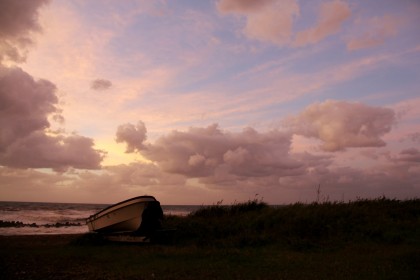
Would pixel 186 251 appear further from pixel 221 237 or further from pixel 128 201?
pixel 128 201

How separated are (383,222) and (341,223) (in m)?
2.16

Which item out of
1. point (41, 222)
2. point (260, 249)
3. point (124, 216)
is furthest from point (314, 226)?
point (41, 222)

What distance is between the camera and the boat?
62.7ft

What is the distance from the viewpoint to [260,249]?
49.9 feet

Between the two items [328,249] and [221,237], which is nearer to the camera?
[328,249]

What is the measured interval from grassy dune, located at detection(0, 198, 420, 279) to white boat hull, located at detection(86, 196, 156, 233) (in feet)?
4.54

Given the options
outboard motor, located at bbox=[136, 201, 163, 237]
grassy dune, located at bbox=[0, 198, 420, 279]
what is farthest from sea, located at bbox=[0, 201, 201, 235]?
outboard motor, located at bbox=[136, 201, 163, 237]

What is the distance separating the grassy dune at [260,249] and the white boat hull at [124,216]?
1.38 metres

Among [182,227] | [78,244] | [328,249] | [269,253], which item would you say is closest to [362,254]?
[328,249]

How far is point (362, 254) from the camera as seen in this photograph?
44.4ft

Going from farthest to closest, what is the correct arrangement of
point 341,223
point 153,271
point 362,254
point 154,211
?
1. point 154,211
2. point 341,223
3. point 362,254
4. point 153,271

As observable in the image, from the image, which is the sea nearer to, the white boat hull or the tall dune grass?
the white boat hull

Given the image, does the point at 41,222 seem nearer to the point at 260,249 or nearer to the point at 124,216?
the point at 124,216

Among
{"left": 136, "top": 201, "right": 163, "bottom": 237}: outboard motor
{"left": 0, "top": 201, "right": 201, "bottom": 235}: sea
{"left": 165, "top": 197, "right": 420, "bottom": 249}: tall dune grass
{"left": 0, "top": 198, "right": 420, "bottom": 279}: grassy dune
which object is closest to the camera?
{"left": 0, "top": 198, "right": 420, "bottom": 279}: grassy dune
